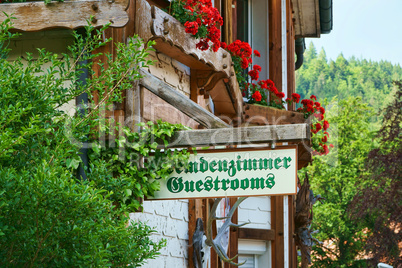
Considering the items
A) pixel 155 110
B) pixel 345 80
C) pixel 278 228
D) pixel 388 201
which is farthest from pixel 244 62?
pixel 345 80

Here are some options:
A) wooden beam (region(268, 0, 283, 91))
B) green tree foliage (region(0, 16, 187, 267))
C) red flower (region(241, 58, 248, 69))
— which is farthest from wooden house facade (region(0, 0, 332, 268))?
wooden beam (region(268, 0, 283, 91))

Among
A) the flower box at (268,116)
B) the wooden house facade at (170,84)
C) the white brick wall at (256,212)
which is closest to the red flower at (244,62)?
the wooden house facade at (170,84)

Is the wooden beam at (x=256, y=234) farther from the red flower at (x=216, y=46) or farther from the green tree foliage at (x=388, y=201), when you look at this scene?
the green tree foliage at (x=388, y=201)

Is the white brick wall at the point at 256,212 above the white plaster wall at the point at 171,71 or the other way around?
the other way around

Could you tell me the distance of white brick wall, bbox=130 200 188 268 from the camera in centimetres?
A: 623

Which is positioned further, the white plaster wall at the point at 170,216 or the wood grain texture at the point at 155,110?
the white plaster wall at the point at 170,216

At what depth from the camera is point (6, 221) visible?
3.62 metres

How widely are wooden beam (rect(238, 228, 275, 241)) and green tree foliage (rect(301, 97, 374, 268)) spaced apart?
1665 cm

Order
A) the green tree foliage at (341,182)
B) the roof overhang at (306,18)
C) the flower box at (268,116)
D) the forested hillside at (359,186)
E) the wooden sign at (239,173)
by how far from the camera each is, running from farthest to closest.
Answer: the green tree foliage at (341,182) → the forested hillside at (359,186) → the roof overhang at (306,18) → the flower box at (268,116) → the wooden sign at (239,173)

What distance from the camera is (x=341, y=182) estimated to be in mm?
32344

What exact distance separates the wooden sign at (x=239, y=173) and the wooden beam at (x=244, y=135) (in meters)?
0.08

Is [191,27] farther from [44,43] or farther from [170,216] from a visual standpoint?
[170,216]

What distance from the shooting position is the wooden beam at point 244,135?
5.11 metres

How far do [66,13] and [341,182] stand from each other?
28.2 m
